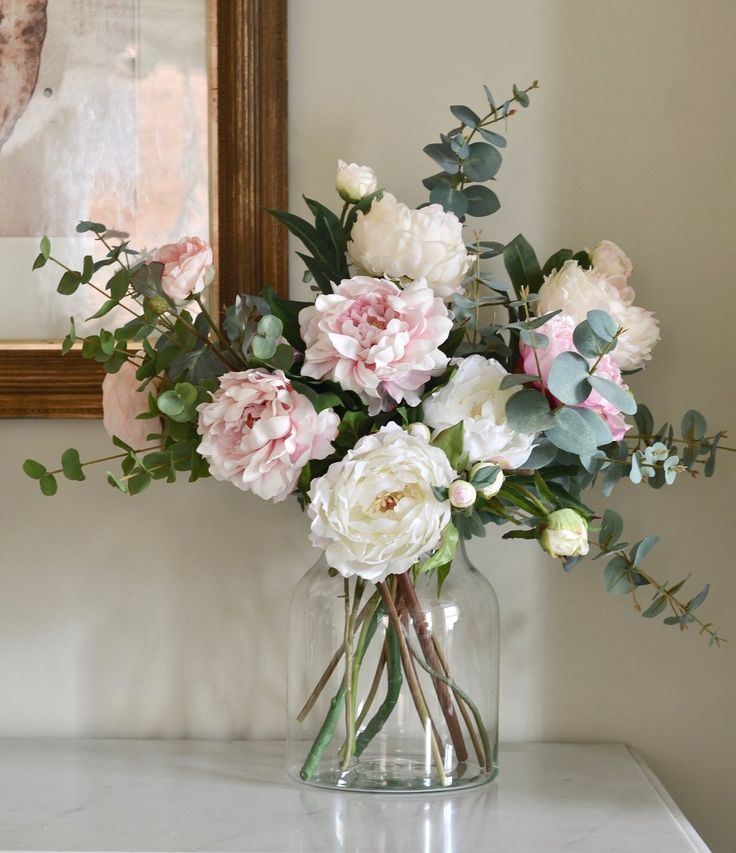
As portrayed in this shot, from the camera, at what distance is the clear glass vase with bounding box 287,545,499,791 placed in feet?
2.92

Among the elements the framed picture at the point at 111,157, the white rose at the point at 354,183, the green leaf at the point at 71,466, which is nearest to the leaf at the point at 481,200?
the white rose at the point at 354,183

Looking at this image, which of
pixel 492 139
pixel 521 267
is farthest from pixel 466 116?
pixel 521 267

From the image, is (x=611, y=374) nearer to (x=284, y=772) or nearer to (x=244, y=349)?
(x=244, y=349)

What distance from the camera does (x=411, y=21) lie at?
1.07 meters

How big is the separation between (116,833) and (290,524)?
372 millimetres

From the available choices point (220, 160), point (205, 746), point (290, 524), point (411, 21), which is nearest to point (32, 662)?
point (205, 746)

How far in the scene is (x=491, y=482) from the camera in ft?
2.53

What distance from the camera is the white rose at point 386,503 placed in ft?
2.46

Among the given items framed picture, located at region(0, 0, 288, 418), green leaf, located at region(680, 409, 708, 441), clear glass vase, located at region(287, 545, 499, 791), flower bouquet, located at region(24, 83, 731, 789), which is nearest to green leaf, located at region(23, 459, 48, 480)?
flower bouquet, located at region(24, 83, 731, 789)

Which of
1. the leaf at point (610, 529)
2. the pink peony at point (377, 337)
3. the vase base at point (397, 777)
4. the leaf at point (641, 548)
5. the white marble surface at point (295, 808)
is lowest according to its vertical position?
the white marble surface at point (295, 808)

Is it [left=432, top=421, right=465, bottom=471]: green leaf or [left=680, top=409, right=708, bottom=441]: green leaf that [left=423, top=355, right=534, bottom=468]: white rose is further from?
[left=680, top=409, right=708, bottom=441]: green leaf

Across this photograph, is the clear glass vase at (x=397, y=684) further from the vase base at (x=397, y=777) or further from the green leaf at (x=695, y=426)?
the green leaf at (x=695, y=426)

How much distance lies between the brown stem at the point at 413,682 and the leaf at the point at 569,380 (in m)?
0.24

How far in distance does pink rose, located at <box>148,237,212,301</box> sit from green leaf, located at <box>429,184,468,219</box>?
0.23 metres
